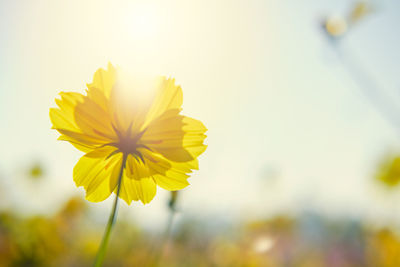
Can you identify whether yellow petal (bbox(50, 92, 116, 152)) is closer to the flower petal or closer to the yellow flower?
the yellow flower

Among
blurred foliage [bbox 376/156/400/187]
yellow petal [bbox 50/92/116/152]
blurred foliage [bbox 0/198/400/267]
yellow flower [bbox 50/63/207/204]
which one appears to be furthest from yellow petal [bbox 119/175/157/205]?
blurred foliage [bbox 376/156/400/187]

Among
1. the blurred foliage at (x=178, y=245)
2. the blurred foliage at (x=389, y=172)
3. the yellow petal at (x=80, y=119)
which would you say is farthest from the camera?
the blurred foliage at (x=389, y=172)

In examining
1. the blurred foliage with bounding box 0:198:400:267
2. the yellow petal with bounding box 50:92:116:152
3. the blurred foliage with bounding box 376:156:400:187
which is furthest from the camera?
the blurred foliage with bounding box 376:156:400:187

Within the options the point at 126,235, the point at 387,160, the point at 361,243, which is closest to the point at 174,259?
the point at 126,235

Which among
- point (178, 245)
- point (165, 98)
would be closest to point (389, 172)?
point (178, 245)

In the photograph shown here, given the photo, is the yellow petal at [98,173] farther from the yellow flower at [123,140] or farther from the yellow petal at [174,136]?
the yellow petal at [174,136]

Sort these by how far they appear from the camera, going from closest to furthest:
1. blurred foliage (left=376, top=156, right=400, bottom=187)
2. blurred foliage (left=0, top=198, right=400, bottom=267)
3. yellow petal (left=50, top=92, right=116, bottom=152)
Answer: yellow petal (left=50, top=92, right=116, bottom=152) < blurred foliage (left=0, top=198, right=400, bottom=267) < blurred foliage (left=376, top=156, right=400, bottom=187)

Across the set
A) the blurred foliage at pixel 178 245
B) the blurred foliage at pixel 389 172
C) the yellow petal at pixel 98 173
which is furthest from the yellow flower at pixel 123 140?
the blurred foliage at pixel 389 172

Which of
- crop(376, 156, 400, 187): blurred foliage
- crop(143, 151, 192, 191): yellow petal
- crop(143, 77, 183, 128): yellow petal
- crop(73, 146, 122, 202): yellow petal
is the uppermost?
crop(376, 156, 400, 187): blurred foliage

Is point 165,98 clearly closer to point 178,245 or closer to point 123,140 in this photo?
point 123,140
